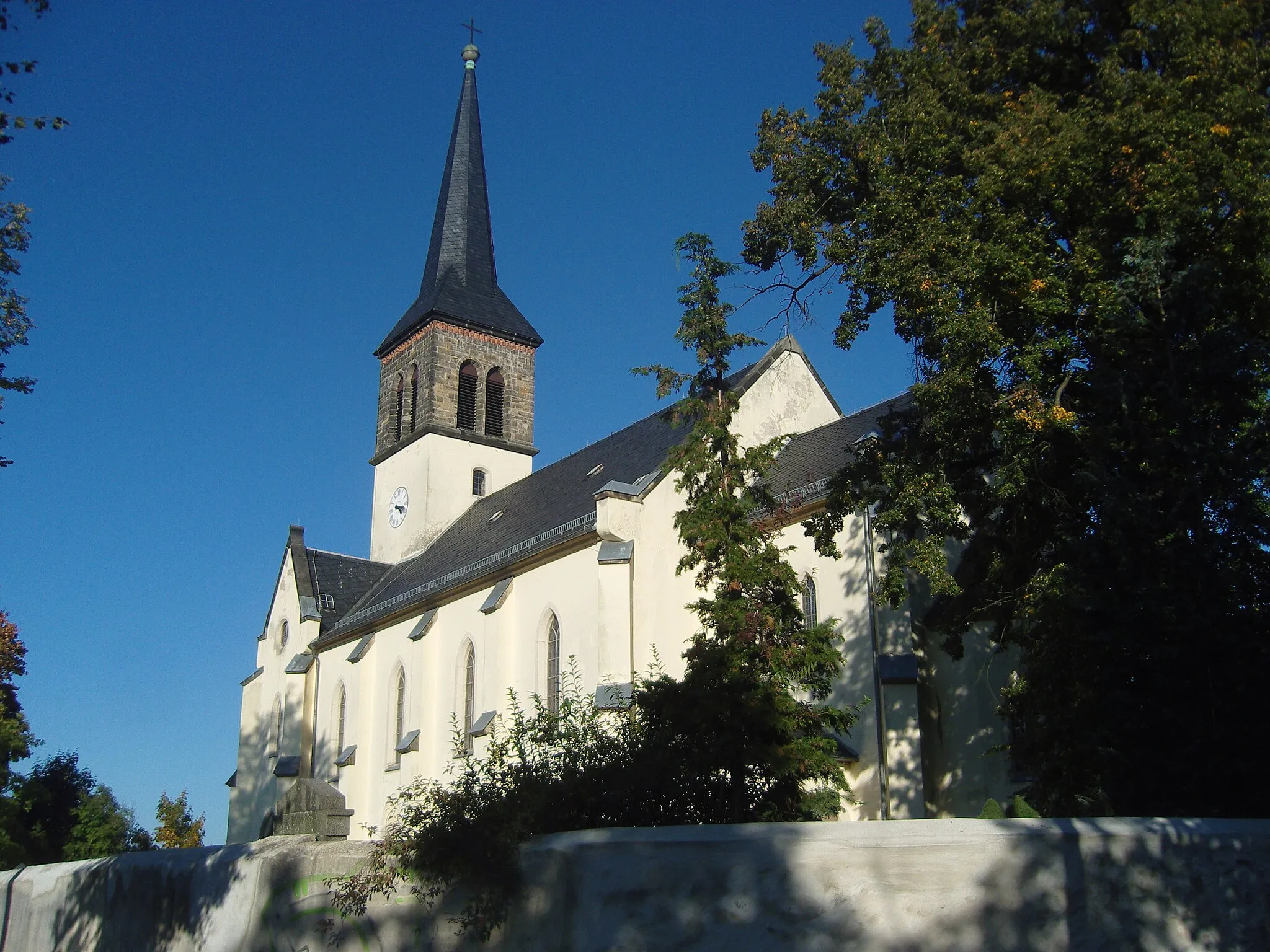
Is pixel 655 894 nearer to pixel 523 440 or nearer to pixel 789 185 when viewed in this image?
pixel 789 185

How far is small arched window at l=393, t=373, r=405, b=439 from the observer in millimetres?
37406

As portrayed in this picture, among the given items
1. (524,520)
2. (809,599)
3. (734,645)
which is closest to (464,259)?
(524,520)

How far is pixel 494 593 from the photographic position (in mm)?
25281

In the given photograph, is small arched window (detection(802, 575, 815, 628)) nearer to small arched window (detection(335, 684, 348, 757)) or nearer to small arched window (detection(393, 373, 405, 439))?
small arched window (detection(335, 684, 348, 757))

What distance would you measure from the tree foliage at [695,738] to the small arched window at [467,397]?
17.0 meters

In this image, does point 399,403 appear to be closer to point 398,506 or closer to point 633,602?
point 398,506

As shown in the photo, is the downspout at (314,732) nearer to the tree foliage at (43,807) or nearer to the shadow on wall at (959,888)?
the tree foliage at (43,807)

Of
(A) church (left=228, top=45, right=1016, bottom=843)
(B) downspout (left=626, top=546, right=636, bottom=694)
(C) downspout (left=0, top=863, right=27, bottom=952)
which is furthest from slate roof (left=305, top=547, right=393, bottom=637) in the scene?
(C) downspout (left=0, top=863, right=27, bottom=952)

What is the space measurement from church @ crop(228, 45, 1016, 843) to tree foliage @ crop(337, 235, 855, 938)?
1.35m

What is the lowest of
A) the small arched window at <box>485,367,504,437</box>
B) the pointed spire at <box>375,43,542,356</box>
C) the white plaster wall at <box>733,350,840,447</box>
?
the white plaster wall at <box>733,350,840,447</box>

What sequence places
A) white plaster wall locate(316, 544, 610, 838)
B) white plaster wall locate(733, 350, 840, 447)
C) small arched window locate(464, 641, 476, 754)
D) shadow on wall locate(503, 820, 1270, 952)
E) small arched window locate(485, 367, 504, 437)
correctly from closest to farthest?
shadow on wall locate(503, 820, 1270, 952), white plaster wall locate(316, 544, 610, 838), white plaster wall locate(733, 350, 840, 447), small arched window locate(464, 641, 476, 754), small arched window locate(485, 367, 504, 437)

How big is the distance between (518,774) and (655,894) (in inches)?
114

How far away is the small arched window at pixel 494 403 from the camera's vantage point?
36.6m

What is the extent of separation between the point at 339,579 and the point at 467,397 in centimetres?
669
